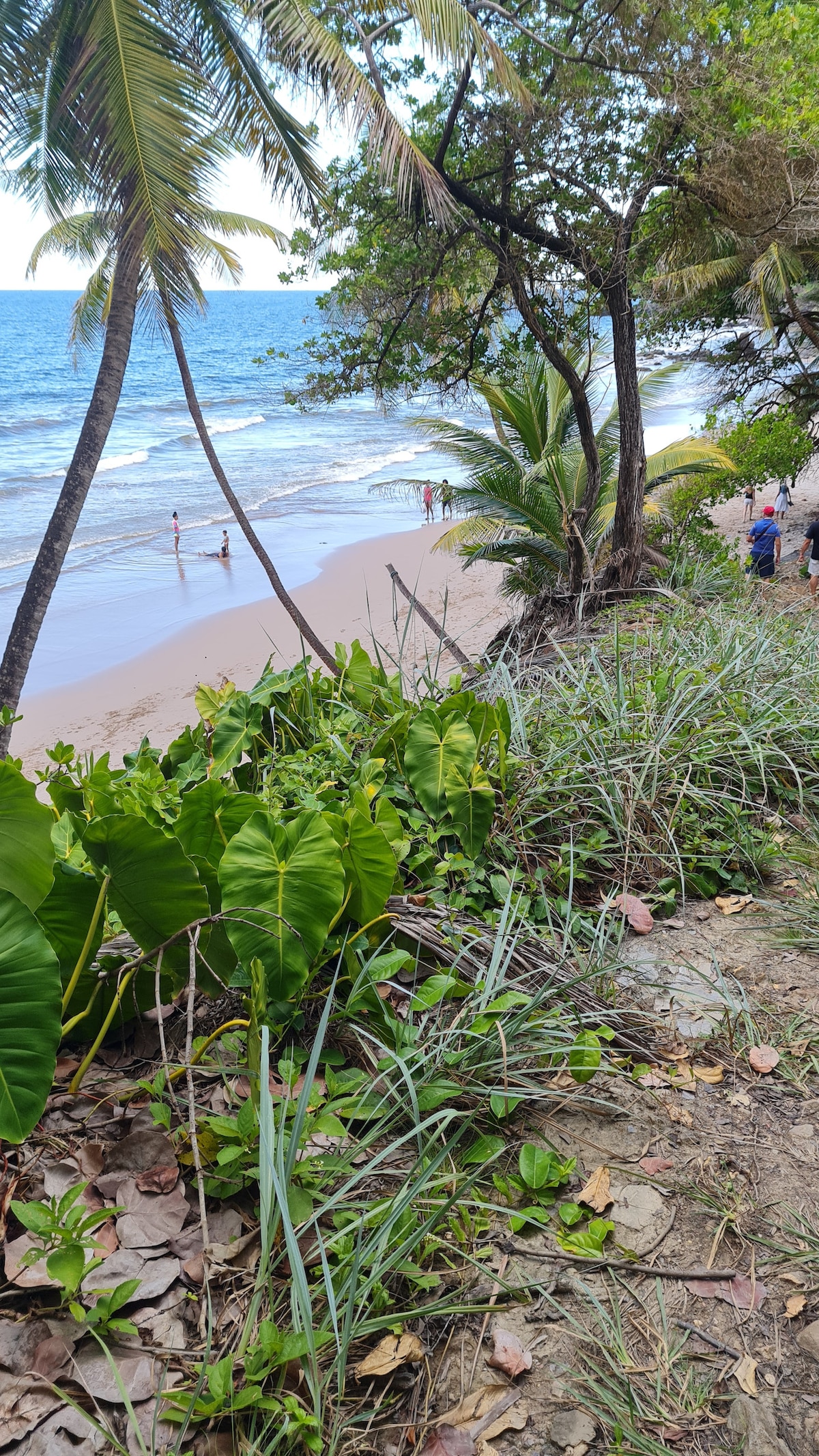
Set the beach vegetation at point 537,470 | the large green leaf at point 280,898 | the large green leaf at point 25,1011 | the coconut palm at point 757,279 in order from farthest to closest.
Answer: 1. the coconut palm at point 757,279
2. the beach vegetation at point 537,470
3. the large green leaf at point 280,898
4. the large green leaf at point 25,1011

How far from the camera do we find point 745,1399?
123 cm

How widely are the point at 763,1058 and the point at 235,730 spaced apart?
165 centimetres

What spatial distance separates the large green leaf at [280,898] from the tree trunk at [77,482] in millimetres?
5779

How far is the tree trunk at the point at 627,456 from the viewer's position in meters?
7.32

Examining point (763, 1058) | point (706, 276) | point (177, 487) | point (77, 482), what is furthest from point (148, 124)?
point (177, 487)

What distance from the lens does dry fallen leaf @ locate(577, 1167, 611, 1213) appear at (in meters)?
1.53

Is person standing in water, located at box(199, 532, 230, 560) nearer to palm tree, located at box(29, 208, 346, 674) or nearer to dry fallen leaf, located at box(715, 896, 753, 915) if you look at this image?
palm tree, located at box(29, 208, 346, 674)

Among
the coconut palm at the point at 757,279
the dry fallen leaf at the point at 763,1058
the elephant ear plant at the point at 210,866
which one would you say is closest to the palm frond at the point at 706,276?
the coconut palm at the point at 757,279

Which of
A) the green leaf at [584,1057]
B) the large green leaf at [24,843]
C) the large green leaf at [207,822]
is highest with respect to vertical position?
the large green leaf at [24,843]

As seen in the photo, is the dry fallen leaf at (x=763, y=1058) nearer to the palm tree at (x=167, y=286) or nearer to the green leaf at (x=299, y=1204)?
the green leaf at (x=299, y=1204)

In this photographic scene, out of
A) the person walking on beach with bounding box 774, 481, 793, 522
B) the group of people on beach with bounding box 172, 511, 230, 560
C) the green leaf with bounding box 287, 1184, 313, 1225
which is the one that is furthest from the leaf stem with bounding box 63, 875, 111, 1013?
the group of people on beach with bounding box 172, 511, 230, 560

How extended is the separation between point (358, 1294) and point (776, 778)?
2296 millimetres

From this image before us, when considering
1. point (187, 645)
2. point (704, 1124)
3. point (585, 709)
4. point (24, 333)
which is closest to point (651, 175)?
point (585, 709)

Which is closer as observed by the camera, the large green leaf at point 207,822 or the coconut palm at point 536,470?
the large green leaf at point 207,822
